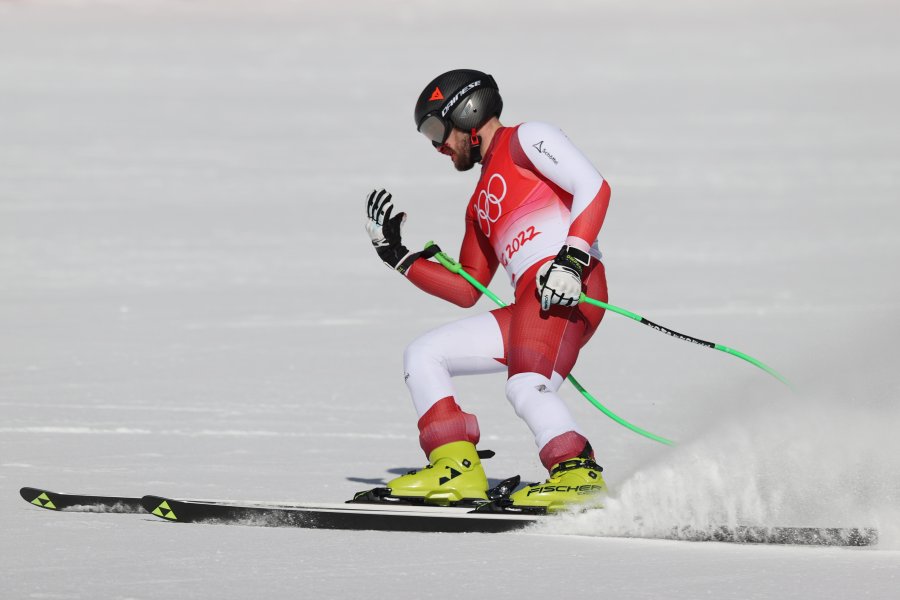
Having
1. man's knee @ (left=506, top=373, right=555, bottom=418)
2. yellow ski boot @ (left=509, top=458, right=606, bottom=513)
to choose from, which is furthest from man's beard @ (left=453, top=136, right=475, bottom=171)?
yellow ski boot @ (left=509, top=458, right=606, bottom=513)

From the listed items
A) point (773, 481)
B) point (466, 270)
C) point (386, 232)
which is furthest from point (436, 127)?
point (773, 481)

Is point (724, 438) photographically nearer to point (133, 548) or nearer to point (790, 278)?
point (133, 548)

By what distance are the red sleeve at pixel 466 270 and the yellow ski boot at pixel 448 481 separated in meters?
0.84

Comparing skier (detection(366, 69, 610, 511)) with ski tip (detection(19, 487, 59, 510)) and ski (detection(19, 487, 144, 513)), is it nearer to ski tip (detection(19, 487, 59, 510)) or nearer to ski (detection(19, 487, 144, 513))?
ski (detection(19, 487, 144, 513))

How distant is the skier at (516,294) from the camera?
5973mm

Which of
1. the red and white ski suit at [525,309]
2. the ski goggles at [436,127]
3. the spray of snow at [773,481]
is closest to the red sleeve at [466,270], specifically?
the red and white ski suit at [525,309]

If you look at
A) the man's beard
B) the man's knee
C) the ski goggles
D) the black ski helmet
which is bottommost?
the man's knee

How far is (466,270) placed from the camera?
270 inches

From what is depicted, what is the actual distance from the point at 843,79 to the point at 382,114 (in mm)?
10903

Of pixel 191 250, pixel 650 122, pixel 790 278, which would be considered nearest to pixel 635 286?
pixel 790 278

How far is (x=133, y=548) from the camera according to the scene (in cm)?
535

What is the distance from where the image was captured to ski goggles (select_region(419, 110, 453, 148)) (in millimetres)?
6547

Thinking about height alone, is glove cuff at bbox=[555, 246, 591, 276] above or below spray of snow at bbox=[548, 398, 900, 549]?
above

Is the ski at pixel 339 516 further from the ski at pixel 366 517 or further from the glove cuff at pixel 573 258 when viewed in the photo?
the glove cuff at pixel 573 258
